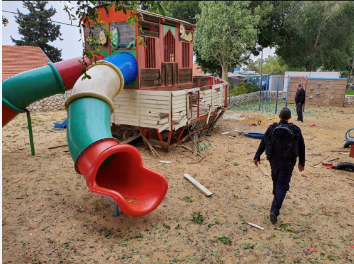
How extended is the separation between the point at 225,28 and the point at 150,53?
1054cm

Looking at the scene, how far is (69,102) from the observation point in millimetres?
5047

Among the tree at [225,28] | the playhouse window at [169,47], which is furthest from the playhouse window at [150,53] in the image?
the tree at [225,28]

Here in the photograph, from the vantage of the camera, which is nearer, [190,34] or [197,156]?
[197,156]

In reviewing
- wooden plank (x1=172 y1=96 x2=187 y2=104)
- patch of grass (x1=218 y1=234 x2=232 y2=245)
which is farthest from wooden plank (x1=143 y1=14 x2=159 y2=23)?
patch of grass (x1=218 y1=234 x2=232 y2=245)

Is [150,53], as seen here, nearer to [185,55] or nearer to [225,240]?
[185,55]

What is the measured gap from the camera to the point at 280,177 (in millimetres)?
4641

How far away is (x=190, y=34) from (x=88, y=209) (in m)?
8.23

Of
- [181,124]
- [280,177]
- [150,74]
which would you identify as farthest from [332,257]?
[150,74]

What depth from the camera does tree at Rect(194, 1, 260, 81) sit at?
1756cm

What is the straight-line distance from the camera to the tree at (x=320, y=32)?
20203mm

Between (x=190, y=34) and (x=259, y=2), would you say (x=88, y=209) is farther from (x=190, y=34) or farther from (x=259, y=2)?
(x=259, y=2)

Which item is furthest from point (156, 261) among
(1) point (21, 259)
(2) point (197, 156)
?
(2) point (197, 156)

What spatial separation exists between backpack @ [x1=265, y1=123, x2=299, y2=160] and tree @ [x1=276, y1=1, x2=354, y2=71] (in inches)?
788

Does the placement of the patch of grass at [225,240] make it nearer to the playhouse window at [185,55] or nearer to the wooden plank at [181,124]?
the wooden plank at [181,124]
